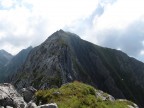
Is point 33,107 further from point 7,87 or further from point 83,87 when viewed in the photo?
point 83,87

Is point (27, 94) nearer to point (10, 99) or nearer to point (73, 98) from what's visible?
point (73, 98)

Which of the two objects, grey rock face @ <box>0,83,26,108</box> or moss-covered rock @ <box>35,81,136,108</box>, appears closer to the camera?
grey rock face @ <box>0,83,26,108</box>

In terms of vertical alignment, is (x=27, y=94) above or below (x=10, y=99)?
above

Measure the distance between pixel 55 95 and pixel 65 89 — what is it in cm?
271

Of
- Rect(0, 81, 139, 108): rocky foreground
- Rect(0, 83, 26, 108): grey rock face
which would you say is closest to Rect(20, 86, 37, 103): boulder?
Rect(0, 81, 139, 108): rocky foreground

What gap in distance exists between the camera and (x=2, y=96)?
1359 inches

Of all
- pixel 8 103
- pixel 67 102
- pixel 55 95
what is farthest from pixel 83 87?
pixel 8 103

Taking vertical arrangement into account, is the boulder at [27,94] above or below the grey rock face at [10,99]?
above

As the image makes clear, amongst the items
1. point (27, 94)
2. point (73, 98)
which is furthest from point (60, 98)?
point (27, 94)

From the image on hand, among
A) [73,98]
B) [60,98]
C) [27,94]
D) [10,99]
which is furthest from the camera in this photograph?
[27,94]

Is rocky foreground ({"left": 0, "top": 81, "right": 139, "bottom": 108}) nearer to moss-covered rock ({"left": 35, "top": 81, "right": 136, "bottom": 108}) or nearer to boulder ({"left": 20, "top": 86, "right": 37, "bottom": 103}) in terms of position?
moss-covered rock ({"left": 35, "top": 81, "right": 136, "bottom": 108})

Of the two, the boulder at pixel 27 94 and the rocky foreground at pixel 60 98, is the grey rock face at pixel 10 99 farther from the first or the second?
the boulder at pixel 27 94

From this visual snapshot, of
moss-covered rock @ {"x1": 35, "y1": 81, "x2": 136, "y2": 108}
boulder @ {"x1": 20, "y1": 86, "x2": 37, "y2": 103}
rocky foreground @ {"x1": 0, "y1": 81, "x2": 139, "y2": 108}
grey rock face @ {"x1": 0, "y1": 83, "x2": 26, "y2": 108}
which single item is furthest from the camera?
boulder @ {"x1": 20, "y1": 86, "x2": 37, "y2": 103}

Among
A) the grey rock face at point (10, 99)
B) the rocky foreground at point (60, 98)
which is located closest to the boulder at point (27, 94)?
the rocky foreground at point (60, 98)
